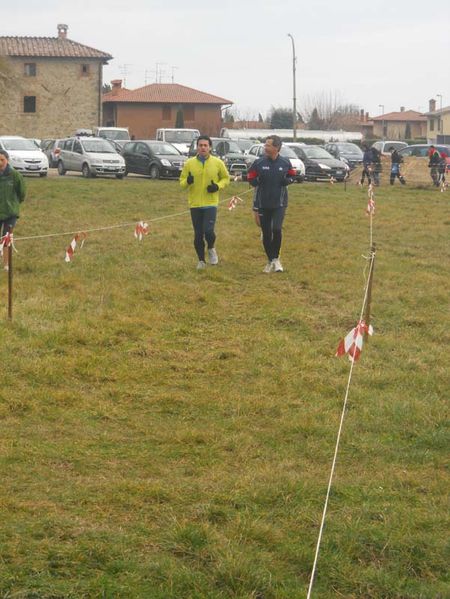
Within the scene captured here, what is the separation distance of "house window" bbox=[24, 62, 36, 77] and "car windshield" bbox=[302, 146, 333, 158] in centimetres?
3832

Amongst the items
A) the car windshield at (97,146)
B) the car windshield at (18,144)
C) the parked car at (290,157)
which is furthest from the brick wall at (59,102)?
the car windshield at (18,144)

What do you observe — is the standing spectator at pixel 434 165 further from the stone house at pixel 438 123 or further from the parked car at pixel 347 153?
the stone house at pixel 438 123

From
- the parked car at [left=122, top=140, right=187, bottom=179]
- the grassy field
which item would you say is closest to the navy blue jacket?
the grassy field

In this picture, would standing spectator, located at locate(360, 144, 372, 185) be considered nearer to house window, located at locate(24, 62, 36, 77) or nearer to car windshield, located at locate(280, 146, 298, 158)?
car windshield, located at locate(280, 146, 298, 158)

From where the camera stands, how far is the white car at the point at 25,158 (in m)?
32.2

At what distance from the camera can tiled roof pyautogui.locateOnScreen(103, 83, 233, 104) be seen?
279 ft

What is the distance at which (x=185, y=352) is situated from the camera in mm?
8758

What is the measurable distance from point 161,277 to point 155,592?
8.49 meters

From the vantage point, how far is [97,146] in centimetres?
3403

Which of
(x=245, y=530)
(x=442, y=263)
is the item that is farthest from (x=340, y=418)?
(x=442, y=263)

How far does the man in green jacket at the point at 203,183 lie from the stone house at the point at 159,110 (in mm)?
72697

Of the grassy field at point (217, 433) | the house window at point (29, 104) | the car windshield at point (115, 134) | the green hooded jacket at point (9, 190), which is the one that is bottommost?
the grassy field at point (217, 433)

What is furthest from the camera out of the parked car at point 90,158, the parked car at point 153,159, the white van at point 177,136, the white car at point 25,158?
the white van at point 177,136

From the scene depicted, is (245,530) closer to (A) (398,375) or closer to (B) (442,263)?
(A) (398,375)
